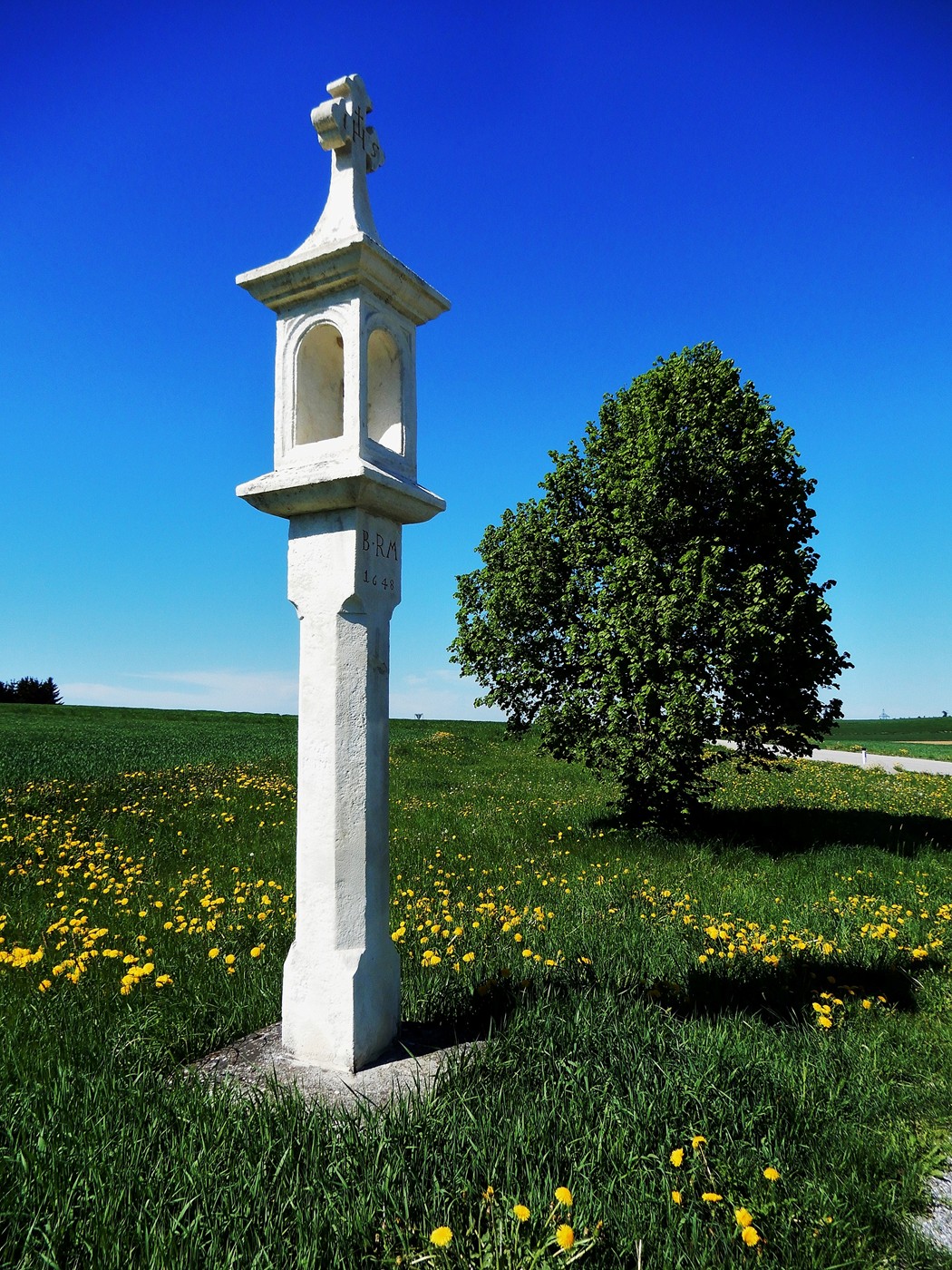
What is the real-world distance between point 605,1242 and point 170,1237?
1533mm

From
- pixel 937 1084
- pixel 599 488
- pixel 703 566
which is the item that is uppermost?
pixel 599 488

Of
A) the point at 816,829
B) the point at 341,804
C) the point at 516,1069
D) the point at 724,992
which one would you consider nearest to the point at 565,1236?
the point at 516,1069

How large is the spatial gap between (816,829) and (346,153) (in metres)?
11.6

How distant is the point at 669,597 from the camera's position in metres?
10.1

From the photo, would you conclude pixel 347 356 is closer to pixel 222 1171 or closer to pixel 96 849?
pixel 222 1171

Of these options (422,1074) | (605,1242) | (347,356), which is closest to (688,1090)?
(605,1242)

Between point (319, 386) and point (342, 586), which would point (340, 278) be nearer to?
point (319, 386)

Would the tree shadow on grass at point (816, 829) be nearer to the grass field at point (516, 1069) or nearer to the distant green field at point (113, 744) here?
the grass field at point (516, 1069)

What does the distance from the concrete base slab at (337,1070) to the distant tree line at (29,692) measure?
6898 centimetres

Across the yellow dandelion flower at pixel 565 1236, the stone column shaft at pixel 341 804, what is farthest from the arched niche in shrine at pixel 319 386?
the yellow dandelion flower at pixel 565 1236

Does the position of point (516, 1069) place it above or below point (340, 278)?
below

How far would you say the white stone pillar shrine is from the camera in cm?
415

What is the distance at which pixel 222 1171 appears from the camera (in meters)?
2.94

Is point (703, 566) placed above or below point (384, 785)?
above
